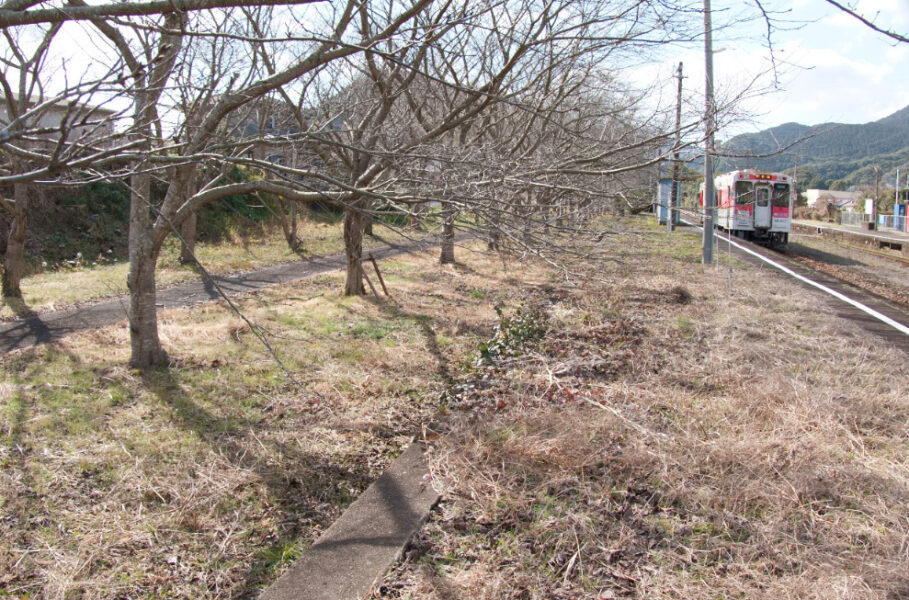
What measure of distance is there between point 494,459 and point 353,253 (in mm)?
7482

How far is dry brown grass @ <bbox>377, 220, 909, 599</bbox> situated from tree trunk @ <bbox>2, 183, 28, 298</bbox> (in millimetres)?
7824

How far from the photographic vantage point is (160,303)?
11039mm

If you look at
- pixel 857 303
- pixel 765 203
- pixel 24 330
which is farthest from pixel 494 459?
pixel 765 203

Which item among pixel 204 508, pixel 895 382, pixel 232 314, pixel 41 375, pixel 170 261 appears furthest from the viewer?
pixel 170 261

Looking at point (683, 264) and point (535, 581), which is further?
point (683, 264)

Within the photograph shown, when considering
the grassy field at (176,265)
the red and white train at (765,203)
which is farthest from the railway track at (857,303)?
the grassy field at (176,265)

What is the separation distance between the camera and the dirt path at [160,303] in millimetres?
8289

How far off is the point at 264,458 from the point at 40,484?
4.85 ft

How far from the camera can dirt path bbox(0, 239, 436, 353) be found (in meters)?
8.29

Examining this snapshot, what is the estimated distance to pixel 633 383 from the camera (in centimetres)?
588

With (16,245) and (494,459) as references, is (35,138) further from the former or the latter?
(16,245)

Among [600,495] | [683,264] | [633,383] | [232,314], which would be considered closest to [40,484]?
[600,495]

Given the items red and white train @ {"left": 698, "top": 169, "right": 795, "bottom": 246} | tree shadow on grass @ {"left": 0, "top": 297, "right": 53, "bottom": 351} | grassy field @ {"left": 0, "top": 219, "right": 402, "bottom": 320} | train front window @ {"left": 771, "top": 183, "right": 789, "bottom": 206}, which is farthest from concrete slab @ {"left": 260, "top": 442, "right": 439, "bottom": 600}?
train front window @ {"left": 771, "top": 183, "right": 789, "bottom": 206}

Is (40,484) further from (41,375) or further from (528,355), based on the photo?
(528,355)
